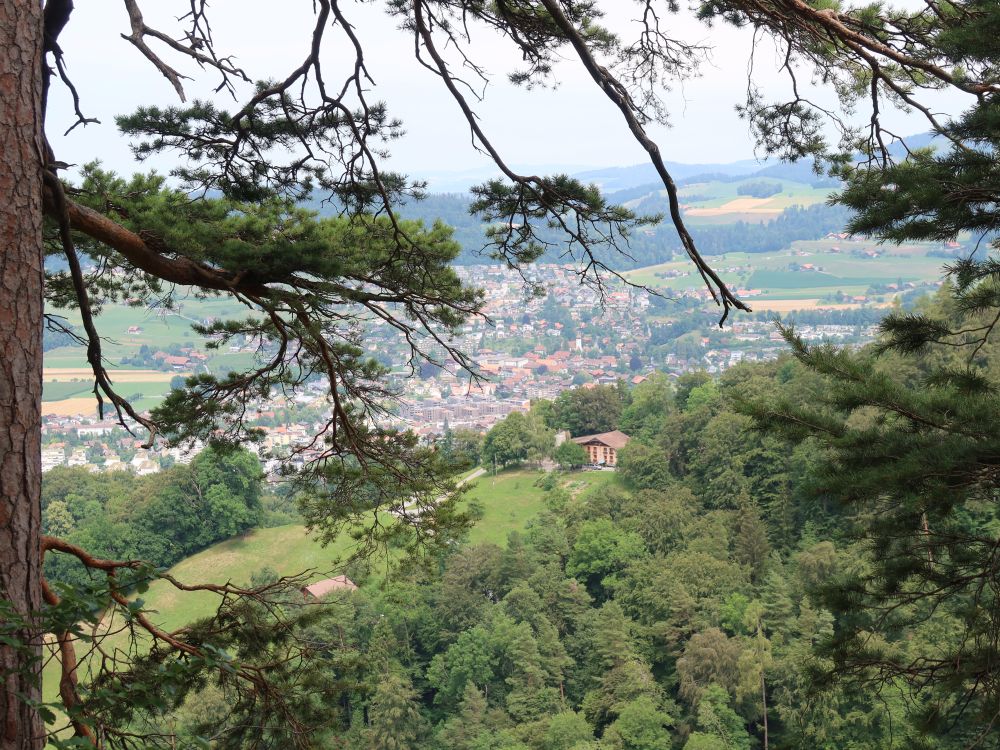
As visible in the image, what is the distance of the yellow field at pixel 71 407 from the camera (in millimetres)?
50938

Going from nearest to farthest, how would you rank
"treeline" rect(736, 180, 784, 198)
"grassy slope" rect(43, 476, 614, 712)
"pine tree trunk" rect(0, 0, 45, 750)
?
"pine tree trunk" rect(0, 0, 45, 750) → "grassy slope" rect(43, 476, 614, 712) → "treeline" rect(736, 180, 784, 198)

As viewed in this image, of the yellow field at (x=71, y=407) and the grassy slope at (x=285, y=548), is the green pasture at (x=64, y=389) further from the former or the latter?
the grassy slope at (x=285, y=548)

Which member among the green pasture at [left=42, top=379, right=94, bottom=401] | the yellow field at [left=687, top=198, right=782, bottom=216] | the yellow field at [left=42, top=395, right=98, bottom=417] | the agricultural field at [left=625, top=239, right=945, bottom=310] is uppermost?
the yellow field at [left=687, top=198, right=782, bottom=216]

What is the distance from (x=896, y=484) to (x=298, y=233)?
95.4 inches

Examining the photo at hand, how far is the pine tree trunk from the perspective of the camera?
2.02 meters

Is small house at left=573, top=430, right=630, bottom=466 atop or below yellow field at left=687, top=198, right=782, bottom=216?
below

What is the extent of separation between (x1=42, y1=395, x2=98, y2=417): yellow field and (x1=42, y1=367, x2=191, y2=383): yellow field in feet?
5.16

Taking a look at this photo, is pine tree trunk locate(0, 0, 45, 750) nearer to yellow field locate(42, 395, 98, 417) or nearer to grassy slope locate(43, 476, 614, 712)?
grassy slope locate(43, 476, 614, 712)

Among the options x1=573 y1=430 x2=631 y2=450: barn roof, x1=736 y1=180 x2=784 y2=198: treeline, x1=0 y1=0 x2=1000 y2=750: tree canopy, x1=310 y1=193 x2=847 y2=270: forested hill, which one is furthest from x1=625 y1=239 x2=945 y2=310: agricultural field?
x1=0 y1=0 x2=1000 y2=750: tree canopy

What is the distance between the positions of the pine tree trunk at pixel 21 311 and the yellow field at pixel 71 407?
175ft

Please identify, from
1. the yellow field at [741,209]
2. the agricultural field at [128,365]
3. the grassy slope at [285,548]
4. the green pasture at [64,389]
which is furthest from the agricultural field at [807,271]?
the green pasture at [64,389]

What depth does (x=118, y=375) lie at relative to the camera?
182 ft

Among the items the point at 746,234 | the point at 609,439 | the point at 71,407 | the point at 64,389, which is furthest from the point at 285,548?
the point at 746,234

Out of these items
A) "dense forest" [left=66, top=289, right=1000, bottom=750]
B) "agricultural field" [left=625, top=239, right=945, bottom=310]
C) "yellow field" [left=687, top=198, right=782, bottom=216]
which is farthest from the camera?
"yellow field" [left=687, top=198, right=782, bottom=216]
